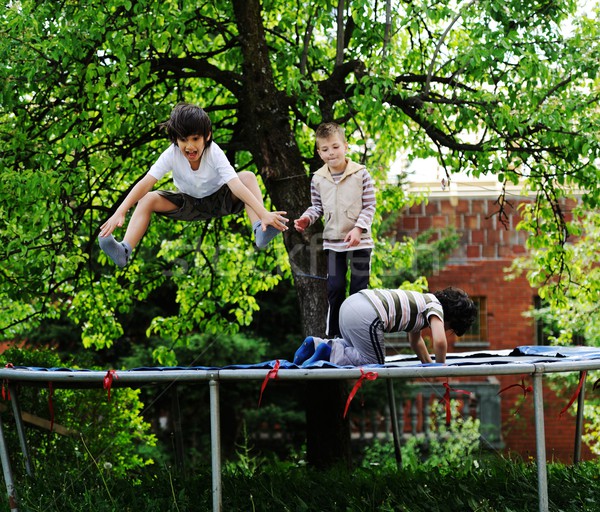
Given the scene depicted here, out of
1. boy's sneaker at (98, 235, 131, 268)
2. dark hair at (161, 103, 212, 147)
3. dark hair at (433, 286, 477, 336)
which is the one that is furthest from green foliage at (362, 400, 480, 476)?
dark hair at (161, 103, 212, 147)

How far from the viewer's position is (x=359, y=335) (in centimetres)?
504

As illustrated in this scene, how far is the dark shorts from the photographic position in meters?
5.08

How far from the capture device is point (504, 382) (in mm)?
15320

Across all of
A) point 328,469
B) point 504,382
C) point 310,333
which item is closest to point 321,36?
point 310,333

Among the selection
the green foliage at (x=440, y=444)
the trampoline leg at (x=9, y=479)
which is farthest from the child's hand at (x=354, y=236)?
the green foliage at (x=440, y=444)

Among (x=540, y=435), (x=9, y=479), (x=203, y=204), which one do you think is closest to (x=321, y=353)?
(x=203, y=204)

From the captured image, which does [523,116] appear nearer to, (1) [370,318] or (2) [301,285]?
(2) [301,285]

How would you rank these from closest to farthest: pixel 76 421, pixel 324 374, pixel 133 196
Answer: pixel 324 374
pixel 133 196
pixel 76 421

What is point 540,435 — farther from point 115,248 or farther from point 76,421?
point 76,421

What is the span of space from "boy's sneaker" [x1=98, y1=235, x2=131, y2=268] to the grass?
4.58ft

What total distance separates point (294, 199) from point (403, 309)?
2252 millimetres

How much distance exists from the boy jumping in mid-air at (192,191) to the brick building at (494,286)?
9.61m

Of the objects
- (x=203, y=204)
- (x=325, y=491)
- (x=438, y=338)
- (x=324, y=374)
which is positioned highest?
(x=203, y=204)

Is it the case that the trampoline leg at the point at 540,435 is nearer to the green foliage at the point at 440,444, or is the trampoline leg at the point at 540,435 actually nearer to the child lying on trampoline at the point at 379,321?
the child lying on trampoline at the point at 379,321
